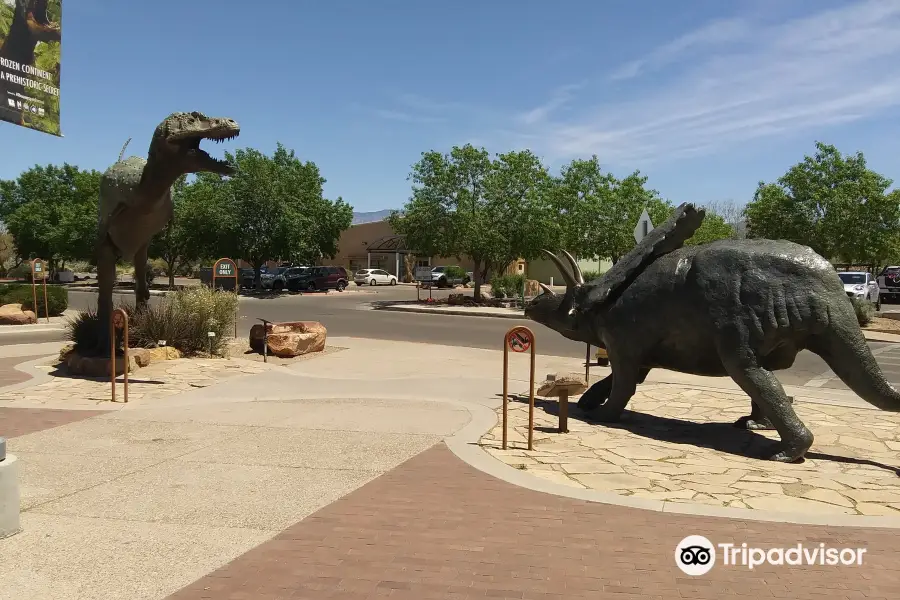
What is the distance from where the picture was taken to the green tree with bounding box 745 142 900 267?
2506cm

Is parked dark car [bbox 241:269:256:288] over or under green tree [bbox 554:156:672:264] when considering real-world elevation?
A: under

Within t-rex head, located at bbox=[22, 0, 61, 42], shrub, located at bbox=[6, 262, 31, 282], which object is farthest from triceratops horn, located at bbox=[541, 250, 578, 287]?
shrub, located at bbox=[6, 262, 31, 282]

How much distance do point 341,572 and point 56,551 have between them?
5.75 feet

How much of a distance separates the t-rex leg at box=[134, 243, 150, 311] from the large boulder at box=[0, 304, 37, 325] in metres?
9.28

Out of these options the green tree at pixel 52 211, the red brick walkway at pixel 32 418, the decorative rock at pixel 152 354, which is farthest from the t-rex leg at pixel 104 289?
the green tree at pixel 52 211

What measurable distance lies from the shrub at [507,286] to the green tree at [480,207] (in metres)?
2.12

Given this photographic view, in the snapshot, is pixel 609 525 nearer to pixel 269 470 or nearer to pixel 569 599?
pixel 569 599

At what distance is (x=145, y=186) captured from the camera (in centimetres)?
1010

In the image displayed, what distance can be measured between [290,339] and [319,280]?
27.4m

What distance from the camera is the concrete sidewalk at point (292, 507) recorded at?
3.57 m

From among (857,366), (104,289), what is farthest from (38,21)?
(857,366)

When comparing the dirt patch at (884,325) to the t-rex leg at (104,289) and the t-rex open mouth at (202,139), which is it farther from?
the t-rex leg at (104,289)

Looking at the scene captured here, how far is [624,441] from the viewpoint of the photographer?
6766 mm

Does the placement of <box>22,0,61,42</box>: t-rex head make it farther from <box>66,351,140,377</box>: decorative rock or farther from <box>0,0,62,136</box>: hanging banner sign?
<box>66,351,140,377</box>: decorative rock
